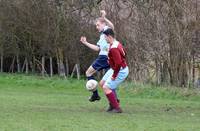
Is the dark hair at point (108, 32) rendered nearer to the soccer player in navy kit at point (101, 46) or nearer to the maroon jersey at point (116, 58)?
the maroon jersey at point (116, 58)

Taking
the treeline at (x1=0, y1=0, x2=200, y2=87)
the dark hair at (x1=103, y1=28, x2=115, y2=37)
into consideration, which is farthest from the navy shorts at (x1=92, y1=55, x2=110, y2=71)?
the treeline at (x1=0, y1=0, x2=200, y2=87)

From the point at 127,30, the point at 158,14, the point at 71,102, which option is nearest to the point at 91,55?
the point at 127,30

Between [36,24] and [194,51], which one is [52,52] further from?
[194,51]

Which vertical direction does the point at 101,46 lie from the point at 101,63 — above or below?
above

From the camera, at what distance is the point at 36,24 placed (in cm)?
2788

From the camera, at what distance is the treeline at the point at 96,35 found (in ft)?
69.5

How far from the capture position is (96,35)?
2545 centimetres

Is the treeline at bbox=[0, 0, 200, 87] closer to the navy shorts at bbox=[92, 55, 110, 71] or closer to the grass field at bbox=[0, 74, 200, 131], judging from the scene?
the grass field at bbox=[0, 74, 200, 131]

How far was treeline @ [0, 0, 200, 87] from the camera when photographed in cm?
2117

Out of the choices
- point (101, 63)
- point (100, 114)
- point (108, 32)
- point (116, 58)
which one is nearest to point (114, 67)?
point (116, 58)

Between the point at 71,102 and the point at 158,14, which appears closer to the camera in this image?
the point at 71,102

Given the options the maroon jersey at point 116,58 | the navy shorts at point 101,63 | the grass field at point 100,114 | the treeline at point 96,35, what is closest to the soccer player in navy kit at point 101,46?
the navy shorts at point 101,63

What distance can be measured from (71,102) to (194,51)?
26.1ft

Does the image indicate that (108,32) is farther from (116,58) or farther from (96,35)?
(96,35)
